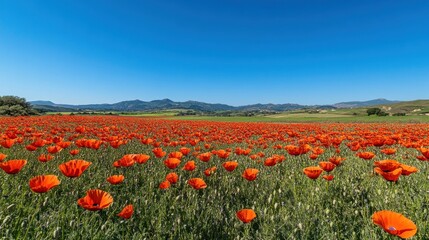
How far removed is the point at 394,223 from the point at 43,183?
251 cm

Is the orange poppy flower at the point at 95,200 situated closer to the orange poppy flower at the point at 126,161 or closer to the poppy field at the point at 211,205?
the poppy field at the point at 211,205

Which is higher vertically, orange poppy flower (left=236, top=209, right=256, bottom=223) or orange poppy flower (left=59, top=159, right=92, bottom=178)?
orange poppy flower (left=59, top=159, right=92, bottom=178)

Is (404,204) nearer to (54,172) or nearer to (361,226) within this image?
(361,226)

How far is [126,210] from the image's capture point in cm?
219

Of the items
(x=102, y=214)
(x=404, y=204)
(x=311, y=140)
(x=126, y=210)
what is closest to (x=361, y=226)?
(x=404, y=204)

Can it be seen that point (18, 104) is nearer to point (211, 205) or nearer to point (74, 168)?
point (74, 168)

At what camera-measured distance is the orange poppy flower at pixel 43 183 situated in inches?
76.1

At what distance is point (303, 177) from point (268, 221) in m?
1.96

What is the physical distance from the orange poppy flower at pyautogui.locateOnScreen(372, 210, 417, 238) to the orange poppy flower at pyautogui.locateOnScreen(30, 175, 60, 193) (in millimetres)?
2250

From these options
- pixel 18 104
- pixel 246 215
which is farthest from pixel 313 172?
pixel 18 104

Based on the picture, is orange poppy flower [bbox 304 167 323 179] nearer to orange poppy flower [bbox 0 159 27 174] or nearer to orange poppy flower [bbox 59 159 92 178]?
orange poppy flower [bbox 59 159 92 178]

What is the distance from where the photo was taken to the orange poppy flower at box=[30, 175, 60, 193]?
193 centimetres

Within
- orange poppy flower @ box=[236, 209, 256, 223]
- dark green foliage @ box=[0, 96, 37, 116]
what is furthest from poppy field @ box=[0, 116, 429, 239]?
dark green foliage @ box=[0, 96, 37, 116]

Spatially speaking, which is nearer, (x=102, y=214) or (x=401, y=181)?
(x=102, y=214)
